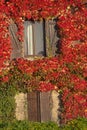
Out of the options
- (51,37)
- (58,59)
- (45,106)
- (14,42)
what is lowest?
(45,106)

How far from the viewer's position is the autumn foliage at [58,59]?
16.7 meters

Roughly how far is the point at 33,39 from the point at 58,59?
1.45 m

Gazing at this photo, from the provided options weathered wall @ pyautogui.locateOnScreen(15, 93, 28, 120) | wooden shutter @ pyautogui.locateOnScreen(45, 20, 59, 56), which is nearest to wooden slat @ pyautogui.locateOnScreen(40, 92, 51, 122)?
weathered wall @ pyautogui.locateOnScreen(15, 93, 28, 120)

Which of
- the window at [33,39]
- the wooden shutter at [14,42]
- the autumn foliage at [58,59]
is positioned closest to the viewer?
the autumn foliage at [58,59]

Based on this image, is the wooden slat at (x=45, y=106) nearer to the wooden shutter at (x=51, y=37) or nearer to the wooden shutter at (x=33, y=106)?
the wooden shutter at (x=33, y=106)

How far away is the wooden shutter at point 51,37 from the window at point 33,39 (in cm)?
25

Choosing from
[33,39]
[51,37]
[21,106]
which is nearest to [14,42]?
[33,39]

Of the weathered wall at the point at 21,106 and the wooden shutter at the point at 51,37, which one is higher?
the wooden shutter at the point at 51,37

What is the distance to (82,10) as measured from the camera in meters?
18.1

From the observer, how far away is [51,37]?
1767 centimetres

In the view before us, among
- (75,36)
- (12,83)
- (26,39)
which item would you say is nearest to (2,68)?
(12,83)

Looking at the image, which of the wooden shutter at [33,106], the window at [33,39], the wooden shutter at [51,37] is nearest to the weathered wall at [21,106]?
the wooden shutter at [33,106]

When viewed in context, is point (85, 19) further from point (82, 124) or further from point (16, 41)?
point (82, 124)

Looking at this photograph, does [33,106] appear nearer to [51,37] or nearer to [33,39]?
[33,39]
